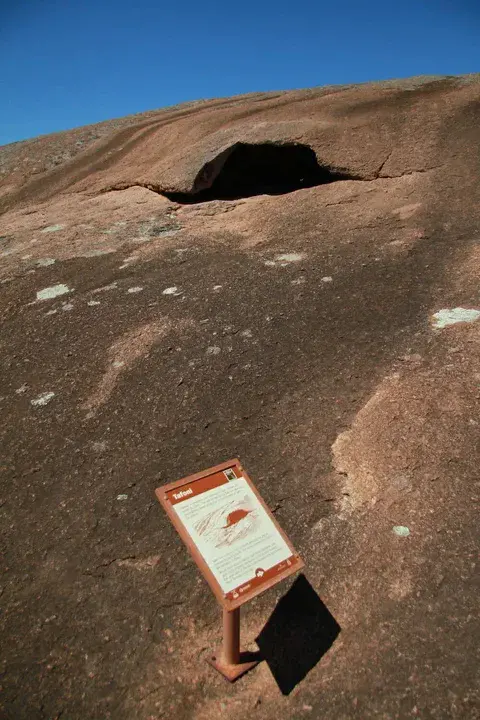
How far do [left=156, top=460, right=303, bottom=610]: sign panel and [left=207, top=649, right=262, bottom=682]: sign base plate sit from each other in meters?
0.37

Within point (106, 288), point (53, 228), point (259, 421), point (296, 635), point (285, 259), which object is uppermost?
point (53, 228)

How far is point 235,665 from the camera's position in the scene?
5.83 ft

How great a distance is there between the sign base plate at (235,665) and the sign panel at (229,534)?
37 centimetres

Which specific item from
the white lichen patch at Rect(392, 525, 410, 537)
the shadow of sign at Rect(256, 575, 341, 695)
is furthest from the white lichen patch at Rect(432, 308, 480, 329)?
the shadow of sign at Rect(256, 575, 341, 695)

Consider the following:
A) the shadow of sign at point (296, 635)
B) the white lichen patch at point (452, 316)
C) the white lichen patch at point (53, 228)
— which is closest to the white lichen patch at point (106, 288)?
the white lichen patch at point (53, 228)

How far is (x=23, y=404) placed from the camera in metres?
2.97

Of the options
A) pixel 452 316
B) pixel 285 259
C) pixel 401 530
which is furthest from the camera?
pixel 285 259

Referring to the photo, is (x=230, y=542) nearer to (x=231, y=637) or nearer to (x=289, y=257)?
(x=231, y=637)

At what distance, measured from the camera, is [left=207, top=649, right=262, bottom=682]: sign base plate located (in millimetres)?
1753

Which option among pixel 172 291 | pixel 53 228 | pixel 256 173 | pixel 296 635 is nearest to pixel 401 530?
pixel 296 635

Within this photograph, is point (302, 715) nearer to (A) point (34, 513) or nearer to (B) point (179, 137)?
(A) point (34, 513)

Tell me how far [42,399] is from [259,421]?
1334 mm

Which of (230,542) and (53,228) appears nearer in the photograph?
(230,542)

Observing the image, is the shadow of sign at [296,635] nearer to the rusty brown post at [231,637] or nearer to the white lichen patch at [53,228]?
the rusty brown post at [231,637]
